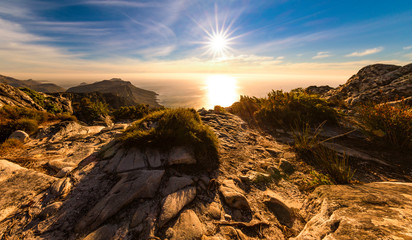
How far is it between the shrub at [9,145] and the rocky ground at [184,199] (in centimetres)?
26

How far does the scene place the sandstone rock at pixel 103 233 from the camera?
1.79 m

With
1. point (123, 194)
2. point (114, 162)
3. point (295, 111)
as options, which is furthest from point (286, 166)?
point (114, 162)

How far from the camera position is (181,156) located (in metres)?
3.24

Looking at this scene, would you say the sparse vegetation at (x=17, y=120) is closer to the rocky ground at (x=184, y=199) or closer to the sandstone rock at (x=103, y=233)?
the rocky ground at (x=184, y=199)

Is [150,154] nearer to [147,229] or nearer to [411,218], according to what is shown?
[147,229]

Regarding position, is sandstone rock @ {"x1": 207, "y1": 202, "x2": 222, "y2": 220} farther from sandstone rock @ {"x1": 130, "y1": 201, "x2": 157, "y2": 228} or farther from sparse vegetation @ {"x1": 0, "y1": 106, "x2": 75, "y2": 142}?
sparse vegetation @ {"x1": 0, "y1": 106, "x2": 75, "y2": 142}

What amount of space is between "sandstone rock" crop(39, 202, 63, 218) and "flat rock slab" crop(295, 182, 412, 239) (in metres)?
3.58

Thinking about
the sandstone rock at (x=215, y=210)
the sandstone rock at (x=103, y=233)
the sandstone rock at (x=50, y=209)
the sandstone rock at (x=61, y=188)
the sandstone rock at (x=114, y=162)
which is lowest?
the sandstone rock at (x=215, y=210)

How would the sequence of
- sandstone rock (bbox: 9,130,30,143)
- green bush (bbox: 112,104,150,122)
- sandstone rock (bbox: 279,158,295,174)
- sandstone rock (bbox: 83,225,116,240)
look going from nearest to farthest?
sandstone rock (bbox: 83,225,116,240)
sandstone rock (bbox: 279,158,295,174)
sandstone rock (bbox: 9,130,30,143)
green bush (bbox: 112,104,150,122)

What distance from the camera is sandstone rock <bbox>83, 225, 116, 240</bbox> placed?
1793 mm

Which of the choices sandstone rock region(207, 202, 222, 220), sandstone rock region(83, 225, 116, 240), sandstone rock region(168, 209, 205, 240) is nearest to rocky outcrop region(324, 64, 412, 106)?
sandstone rock region(207, 202, 222, 220)

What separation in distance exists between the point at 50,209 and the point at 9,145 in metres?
3.74

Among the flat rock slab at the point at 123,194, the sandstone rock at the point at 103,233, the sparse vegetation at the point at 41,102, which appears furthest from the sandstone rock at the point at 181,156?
the sparse vegetation at the point at 41,102

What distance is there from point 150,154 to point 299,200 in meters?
3.31
